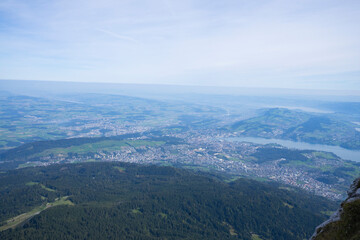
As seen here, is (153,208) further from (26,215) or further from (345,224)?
(345,224)

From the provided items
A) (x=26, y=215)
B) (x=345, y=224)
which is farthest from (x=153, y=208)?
(x=345, y=224)

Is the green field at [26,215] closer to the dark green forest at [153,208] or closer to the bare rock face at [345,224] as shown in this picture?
the dark green forest at [153,208]

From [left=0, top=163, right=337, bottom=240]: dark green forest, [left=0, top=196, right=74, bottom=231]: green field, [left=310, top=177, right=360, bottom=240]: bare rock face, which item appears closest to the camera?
[left=310, top=177, right=360, bottom=240]: bare rock face

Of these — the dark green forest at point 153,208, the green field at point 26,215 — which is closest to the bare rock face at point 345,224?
the dark green forest at point 153,208

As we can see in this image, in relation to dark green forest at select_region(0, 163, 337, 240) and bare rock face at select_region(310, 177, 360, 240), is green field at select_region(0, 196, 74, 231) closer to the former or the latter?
dark green forest at select_region(0, 163, 337, 240)

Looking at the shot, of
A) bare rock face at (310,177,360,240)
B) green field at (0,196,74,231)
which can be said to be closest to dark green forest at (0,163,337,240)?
green field at (0,196,74,231)

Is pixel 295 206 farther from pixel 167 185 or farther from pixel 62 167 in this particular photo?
pixel 62 167

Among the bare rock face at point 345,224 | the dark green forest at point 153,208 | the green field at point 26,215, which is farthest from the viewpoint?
the dark green forest at point 153,208
